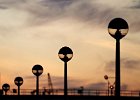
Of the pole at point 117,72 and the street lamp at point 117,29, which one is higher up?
the street lamp at point 117,29

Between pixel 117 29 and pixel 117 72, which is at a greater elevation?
pixel 117 29

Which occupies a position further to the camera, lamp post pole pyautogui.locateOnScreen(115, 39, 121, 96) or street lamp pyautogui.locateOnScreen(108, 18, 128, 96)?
street lamp pyautogui.locateOnScreen(108, 18, 128, 96)

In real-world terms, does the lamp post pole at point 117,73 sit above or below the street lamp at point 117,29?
below

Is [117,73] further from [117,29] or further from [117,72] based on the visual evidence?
[117,29]

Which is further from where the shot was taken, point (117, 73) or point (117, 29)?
point (117, 29)

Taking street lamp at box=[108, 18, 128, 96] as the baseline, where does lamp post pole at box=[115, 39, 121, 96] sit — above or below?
below

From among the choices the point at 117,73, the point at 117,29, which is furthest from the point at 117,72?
the point at 117,29

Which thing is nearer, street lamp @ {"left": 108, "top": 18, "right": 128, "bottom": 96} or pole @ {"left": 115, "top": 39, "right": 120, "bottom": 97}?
pole @ {"left": 115, "top": 39, "right": 120, "bottom": 97}

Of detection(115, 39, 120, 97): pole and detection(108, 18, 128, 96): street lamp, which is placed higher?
detection(108, 18, 128, 96): street lamp

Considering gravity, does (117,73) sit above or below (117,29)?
below

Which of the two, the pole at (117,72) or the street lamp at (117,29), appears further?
the street lamp at (117,29)
